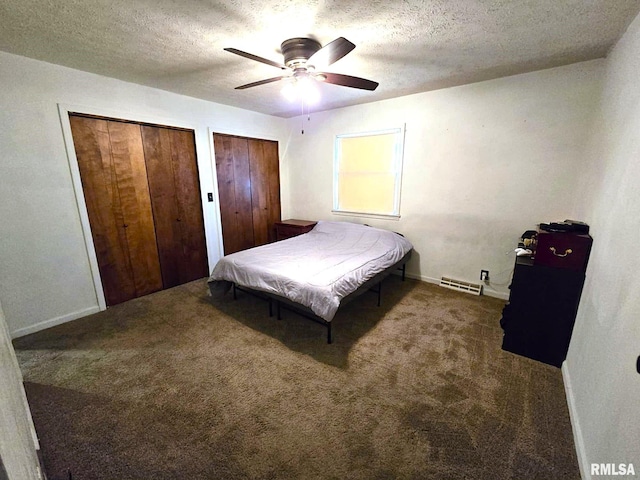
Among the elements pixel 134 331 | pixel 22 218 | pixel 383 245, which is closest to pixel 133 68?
pixel 22 218

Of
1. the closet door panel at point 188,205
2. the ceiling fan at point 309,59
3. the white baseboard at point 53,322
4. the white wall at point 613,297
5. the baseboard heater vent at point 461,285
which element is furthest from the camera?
the closet door panel at point 188,205

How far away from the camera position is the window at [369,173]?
3568mm

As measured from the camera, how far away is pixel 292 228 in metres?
4.18

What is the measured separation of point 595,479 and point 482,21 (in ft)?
8.27

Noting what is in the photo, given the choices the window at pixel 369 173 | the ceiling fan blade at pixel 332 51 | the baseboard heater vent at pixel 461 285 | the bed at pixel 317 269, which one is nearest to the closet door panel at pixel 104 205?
the bed at pixel 317 269

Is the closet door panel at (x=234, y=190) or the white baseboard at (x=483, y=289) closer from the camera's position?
the white baseboard at (x=483, y=289)

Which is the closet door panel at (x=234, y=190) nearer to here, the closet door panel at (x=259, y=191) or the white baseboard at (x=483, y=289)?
the closet door panel at (x=259, y=191)

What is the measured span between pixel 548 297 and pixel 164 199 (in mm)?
3951

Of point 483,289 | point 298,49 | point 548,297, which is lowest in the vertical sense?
point 483,289

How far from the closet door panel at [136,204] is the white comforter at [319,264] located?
981mm

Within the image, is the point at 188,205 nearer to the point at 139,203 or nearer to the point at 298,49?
the point at 139,203

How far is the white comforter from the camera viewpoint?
2.16 m

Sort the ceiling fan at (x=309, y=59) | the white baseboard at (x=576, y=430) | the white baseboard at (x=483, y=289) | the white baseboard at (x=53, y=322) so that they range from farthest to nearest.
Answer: the white baseboard at (x=483, y=289) < the white baseboard at (x=53, y=322) < the ceiling fan at (x=309, y=59) < the white baseboard at (x=576, y=430)

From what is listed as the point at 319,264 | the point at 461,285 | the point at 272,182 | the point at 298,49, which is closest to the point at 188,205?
the point at 272,182
